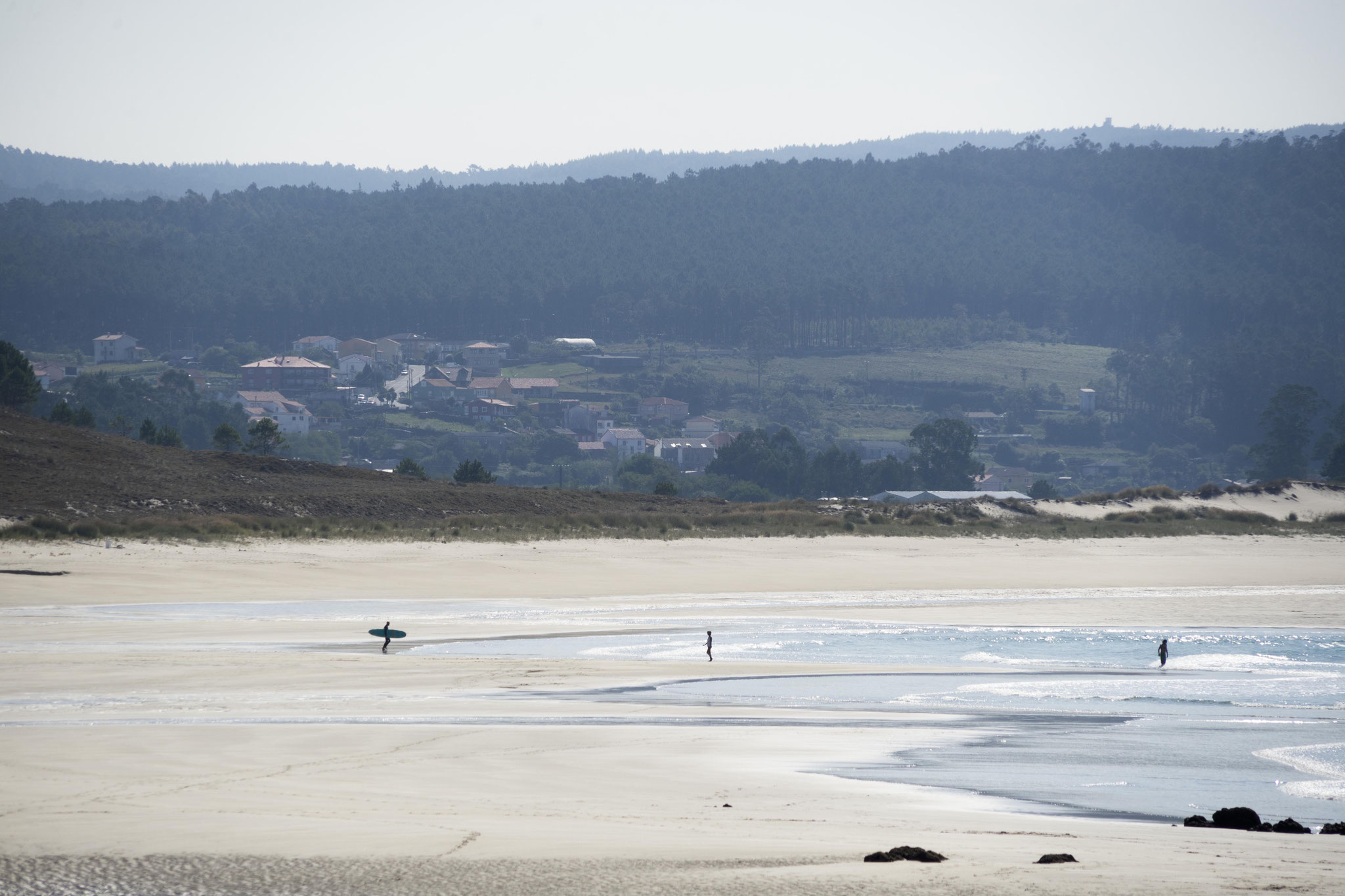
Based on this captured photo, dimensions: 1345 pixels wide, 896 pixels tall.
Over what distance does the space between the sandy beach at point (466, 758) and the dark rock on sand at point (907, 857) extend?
0.24m

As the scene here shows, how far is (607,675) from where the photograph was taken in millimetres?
17891

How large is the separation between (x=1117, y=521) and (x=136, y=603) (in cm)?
3472

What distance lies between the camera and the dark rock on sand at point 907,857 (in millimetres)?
8273

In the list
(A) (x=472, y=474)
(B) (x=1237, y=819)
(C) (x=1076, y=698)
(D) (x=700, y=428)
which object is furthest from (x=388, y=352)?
(B) (x=1237, y=819)

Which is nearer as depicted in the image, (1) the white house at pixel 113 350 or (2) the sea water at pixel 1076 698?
(2) the sea water at pixel 1076 698

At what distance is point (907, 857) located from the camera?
8.32m

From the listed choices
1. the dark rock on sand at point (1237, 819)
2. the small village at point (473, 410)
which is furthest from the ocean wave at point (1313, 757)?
the small village at point (473, 410)

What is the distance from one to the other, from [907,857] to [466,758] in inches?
217

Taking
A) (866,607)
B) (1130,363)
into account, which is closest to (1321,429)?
(1130,363)

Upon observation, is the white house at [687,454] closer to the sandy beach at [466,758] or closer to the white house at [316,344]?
the white house at [316,344]

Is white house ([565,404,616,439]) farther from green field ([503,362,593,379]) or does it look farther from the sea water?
the sea water

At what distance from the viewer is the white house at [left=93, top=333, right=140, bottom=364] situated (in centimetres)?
16838

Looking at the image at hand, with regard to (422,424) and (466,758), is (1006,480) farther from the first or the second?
(466,758)

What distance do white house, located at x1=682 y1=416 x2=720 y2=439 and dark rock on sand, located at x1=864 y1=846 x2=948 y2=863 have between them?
13154 cm
